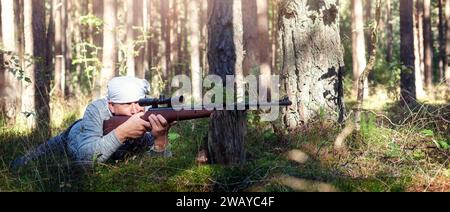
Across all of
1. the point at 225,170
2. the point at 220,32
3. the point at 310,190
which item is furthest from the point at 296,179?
the point at 220,32

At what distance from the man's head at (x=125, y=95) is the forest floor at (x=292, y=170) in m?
0.47

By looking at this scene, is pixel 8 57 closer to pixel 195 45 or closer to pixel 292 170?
pixel 292 170

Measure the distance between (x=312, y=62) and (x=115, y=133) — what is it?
8.67 ft

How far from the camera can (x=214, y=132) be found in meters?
4.71

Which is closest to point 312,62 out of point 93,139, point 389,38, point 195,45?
point 93,139

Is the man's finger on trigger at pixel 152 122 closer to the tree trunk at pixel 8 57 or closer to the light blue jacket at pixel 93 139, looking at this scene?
the light blue jacket at pixel 93 139

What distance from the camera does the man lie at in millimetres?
4570

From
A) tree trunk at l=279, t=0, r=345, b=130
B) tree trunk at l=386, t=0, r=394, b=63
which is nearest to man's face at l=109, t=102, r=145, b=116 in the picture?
tree trunk at l=279, t=0, r=345, b=130

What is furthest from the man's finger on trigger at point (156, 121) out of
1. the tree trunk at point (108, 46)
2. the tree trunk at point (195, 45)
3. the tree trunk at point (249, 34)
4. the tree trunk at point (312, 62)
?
the tree trunk at point (195, 45)

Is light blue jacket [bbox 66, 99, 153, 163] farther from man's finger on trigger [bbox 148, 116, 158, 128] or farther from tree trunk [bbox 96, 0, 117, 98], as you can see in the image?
tree trunk [bbox 96, 0, 117, 98]

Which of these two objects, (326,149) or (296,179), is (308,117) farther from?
(296,179)

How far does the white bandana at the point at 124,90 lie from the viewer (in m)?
4.79

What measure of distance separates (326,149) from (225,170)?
113 cm
